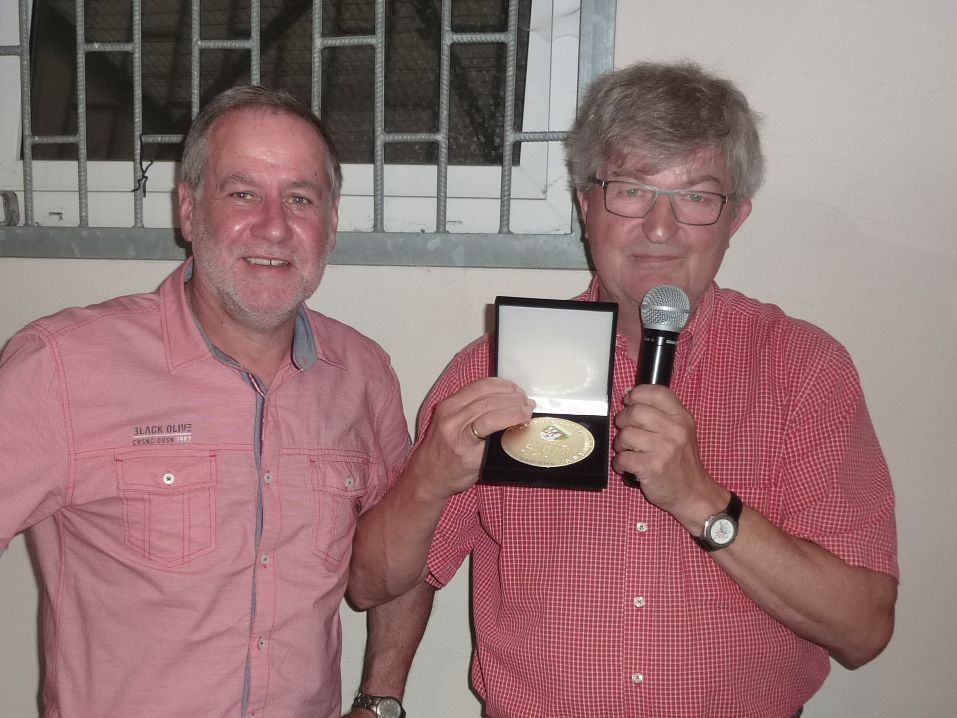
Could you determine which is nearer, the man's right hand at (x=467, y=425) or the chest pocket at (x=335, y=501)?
the man's right hand at (x=467, y=425)

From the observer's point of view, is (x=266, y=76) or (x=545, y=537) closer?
(x=545, y=537)

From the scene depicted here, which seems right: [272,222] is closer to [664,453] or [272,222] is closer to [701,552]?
[664,453]

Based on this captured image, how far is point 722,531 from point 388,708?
2.87ft

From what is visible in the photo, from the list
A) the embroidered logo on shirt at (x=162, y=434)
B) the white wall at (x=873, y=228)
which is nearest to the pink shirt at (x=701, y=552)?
the white wall at (x=873, y=228)

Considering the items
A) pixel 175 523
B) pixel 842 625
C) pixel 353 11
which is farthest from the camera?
pixel 353 11

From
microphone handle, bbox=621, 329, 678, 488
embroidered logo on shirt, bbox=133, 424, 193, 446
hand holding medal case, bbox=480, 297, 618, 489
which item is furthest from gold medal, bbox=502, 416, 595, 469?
embroidered logo on shirt, bbox=133, 424, 193, 446

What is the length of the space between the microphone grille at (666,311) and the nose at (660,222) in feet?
0.42

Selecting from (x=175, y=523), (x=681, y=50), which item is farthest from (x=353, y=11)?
(x=175, y=523)

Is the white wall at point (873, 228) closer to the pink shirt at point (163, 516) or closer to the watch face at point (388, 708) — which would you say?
the pink shirt at point (163, 516)

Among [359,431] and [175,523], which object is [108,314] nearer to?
[175,523]

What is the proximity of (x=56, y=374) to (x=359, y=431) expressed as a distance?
22.3 inches

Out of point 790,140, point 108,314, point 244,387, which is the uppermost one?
point 790,140

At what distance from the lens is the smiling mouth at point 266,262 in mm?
1518

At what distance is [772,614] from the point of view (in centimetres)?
136
